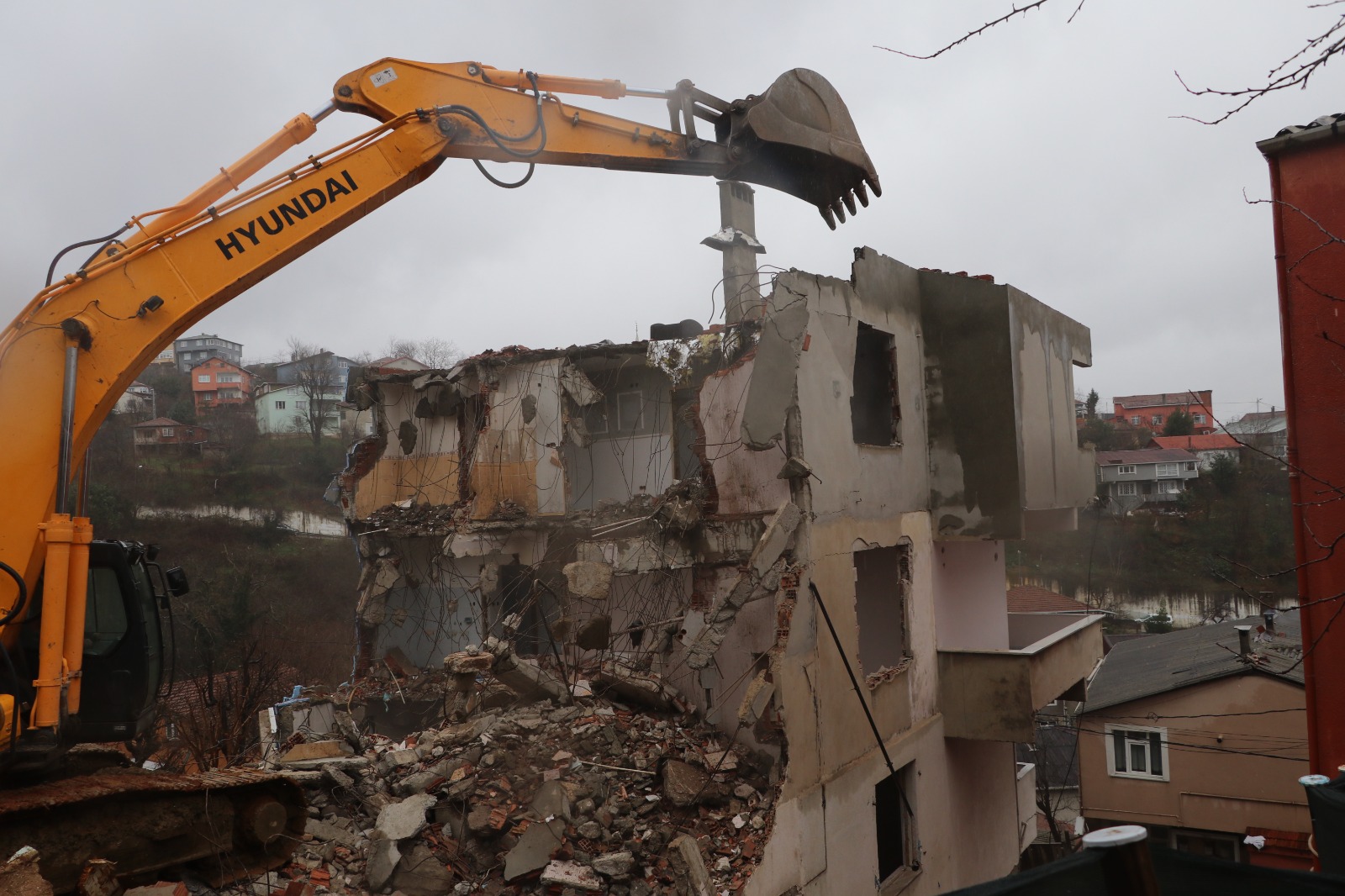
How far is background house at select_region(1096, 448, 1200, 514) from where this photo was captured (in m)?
50.5

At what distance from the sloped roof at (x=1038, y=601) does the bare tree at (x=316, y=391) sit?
111 feet

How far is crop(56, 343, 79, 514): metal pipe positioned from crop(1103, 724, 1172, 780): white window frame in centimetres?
2111

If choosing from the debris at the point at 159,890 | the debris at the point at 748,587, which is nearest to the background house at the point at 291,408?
the debris at the point at 748,587

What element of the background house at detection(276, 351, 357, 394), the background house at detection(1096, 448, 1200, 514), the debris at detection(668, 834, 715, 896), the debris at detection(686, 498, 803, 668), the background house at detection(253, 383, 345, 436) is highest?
the background house at detection(276, 351, 357, 394)

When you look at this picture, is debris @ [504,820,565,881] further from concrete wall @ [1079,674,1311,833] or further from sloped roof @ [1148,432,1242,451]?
sloped roof @ [1148,432,1242,451]

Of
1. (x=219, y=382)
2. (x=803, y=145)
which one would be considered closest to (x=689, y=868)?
(x=803, y=145)

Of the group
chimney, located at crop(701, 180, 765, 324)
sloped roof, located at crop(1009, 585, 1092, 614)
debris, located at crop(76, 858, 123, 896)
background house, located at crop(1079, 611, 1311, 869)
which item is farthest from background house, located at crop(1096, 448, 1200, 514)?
debris, located at crop(76, 858, 123, 896)

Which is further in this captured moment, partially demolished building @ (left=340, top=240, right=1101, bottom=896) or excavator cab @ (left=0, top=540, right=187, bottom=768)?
partially demolished building @ (left=340, top=240, right=1101, bottom=896)

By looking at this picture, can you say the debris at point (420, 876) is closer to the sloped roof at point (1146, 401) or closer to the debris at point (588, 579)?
the debris at point (588, 579)

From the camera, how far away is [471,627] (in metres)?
16.2

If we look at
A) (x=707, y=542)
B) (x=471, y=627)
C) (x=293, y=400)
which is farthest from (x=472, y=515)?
(x=293, y=400)

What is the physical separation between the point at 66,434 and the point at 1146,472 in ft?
183

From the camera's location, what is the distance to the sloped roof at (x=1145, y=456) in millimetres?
50906

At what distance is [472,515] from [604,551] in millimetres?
5431
